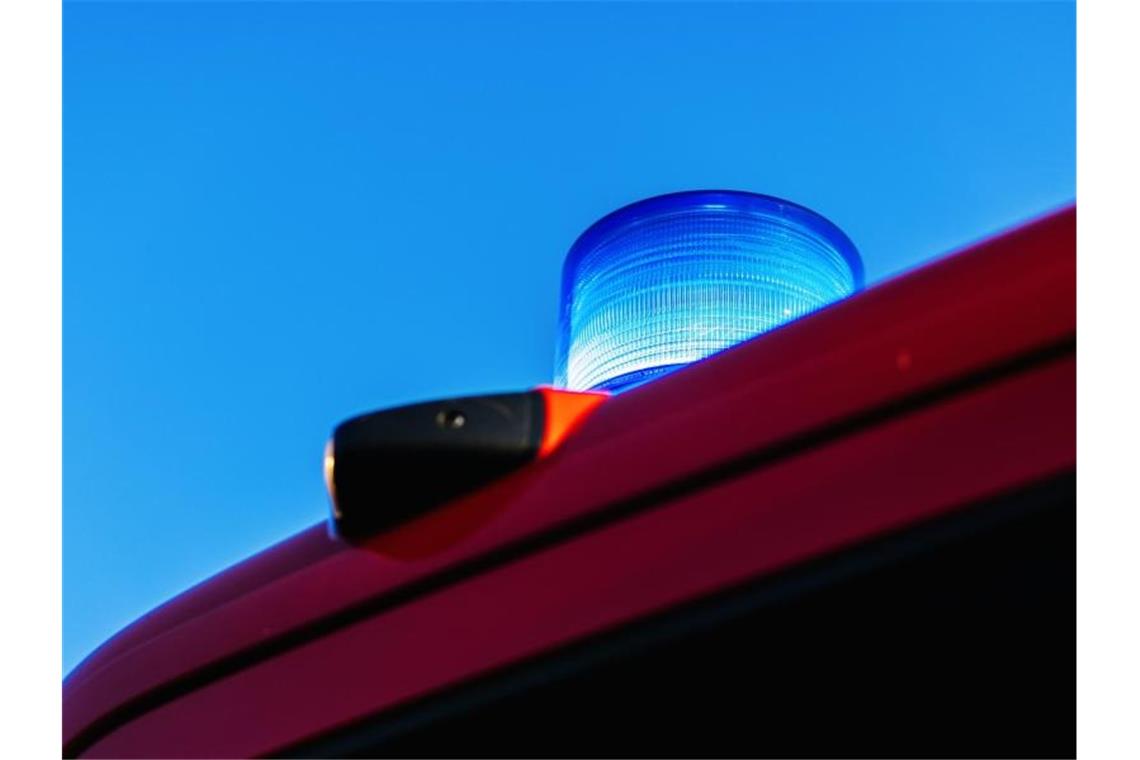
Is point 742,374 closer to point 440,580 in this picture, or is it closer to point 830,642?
point 830,642

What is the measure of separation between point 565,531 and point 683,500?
0.13m

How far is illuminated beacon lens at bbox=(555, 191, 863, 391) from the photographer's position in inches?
86.1

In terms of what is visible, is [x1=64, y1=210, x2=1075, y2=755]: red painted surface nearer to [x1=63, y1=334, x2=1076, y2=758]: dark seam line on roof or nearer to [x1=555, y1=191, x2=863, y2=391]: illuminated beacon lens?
[x1=63, y1=334, x2=1076, y2=758]: dark seam line on roof

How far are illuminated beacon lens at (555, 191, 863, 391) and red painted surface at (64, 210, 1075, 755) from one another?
0.77 m


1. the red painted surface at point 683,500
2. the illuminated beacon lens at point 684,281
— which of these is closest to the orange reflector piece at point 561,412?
the red painted surface at point 683,500

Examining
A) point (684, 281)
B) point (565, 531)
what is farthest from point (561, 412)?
point (684, 281)

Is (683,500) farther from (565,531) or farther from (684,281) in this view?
(684,281)

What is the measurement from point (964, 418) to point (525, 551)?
0.46m

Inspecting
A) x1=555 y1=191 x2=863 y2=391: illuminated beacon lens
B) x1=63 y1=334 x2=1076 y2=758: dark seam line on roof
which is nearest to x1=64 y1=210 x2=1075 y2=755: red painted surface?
x1=63 y1=334 x2=1076 y2=758: dark seam line on roof

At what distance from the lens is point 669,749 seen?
4.42 ft

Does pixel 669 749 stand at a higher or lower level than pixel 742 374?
lower

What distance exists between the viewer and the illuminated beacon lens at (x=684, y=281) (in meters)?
2.19

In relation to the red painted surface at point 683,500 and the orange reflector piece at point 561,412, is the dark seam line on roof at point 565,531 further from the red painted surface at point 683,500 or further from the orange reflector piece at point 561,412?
the orange reflector piece at point 561,412

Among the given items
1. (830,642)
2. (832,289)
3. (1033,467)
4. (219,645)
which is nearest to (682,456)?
(830,642)
